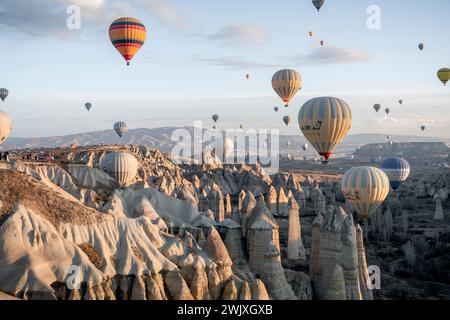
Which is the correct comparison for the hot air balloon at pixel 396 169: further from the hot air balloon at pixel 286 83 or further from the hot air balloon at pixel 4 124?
the hot air balloon at pixel 4 124

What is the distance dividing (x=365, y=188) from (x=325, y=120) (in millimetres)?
6632

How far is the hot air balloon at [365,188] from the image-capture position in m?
40.7

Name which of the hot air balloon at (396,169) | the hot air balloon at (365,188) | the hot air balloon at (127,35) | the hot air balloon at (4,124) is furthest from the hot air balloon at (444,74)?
the hot air balloon at (4,124)

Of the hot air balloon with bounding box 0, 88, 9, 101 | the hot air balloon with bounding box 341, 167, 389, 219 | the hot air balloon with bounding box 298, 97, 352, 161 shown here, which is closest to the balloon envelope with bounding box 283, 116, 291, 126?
the hot air balloon with bounding box 0, 88, 9, 101

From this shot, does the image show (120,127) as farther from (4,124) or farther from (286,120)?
(4,124)

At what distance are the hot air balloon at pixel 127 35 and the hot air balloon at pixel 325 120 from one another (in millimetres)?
18614

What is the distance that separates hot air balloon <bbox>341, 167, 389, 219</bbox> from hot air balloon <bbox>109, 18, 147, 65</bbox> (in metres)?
24.2

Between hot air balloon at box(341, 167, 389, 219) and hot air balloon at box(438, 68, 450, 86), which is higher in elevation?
hot air balloon at box(438, 68, 450, 86)

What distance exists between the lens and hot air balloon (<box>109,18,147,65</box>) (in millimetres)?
48281

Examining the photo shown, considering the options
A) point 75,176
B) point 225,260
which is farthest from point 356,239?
point 75,176

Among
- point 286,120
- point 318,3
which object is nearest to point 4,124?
point 318,3

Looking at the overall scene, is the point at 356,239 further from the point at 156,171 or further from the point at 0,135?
the point at 156,171

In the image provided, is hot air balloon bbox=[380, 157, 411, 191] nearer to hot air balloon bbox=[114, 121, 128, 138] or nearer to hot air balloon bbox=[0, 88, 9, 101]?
hot air balloon bbox=[114, 121, 128, 138]
